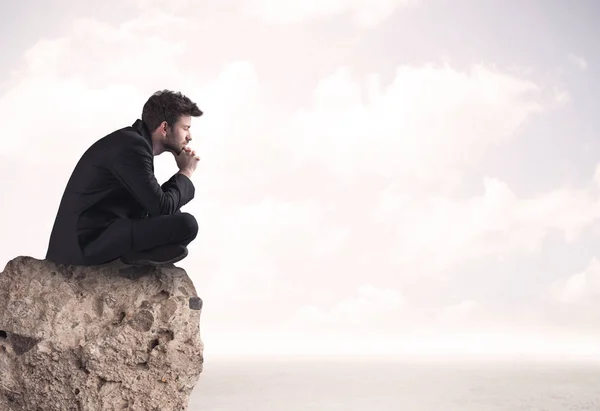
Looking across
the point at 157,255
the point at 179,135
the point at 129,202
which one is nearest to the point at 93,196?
the point at 129,202

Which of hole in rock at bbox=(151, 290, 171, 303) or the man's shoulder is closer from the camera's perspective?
the man's shoulder

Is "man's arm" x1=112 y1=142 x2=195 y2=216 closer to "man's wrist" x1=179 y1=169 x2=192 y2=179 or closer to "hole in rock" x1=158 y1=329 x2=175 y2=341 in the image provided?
"man's wrist" x1=179 y1=169 x2=192 y2=179

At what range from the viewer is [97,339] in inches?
151

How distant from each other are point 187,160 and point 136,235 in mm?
593

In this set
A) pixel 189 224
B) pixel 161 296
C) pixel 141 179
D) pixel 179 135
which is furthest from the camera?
pixel 179 135

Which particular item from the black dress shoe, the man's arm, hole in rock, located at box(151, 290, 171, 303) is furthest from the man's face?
hole in rock, located at box(151, 290, 171, 303)

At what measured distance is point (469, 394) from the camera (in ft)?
30.7

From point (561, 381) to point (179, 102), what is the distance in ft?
28.6

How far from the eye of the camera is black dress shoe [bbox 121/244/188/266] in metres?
3.88

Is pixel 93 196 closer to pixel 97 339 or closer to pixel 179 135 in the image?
pixel 179 135

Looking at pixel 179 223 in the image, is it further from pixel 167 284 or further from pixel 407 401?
pixel 407 401

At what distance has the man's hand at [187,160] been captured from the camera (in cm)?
410

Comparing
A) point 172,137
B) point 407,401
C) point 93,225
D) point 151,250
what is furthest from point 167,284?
point 407,401

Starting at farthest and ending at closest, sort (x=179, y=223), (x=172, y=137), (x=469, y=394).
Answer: (x=469, y=394) < (x=172, y=137) < (x=179, y=223)
